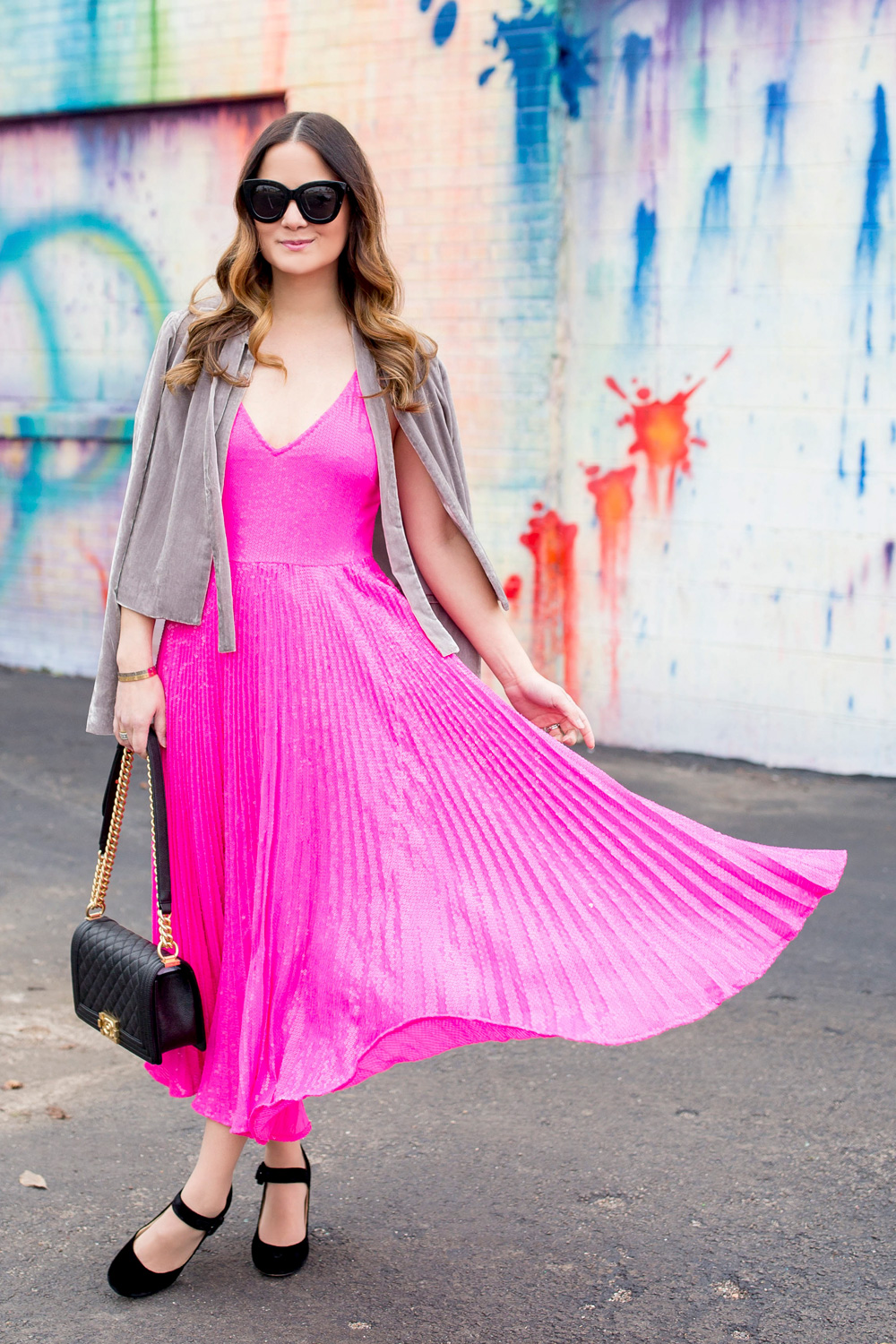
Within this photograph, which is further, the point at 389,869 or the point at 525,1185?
the point at 525,1185

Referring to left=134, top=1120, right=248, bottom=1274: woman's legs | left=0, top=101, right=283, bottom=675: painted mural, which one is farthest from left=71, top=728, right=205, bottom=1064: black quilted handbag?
left=0, top=101, right=283, bottom=675: painted mural

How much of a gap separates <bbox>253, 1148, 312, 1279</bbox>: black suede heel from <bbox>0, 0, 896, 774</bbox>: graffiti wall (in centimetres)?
461

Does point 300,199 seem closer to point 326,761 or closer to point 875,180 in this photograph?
point 326,761

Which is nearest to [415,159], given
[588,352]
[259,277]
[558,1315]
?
[588,352]

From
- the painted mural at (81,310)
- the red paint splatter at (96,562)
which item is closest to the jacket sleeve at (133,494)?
the painted mural at (81,310)

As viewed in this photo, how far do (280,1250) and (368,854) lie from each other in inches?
35.6

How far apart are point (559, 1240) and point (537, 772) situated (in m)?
1.05

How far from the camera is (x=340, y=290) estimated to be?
266 centimetres

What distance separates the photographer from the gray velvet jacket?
8.11 feet

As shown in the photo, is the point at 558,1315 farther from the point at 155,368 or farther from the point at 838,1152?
the point at 155,368

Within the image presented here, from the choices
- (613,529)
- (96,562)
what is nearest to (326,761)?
(613,529)

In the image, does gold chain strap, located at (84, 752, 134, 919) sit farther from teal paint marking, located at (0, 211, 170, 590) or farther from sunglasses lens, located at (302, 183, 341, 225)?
teal paint marking, located at (0, 211, 170, 590)

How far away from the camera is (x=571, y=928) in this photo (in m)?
2.30

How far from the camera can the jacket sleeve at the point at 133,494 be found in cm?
254
